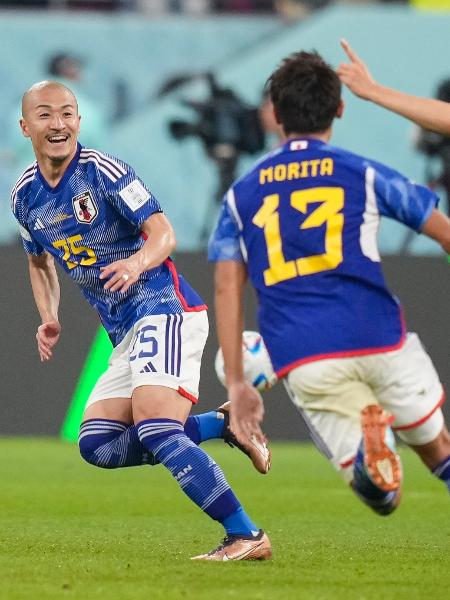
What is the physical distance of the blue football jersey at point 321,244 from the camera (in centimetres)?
532

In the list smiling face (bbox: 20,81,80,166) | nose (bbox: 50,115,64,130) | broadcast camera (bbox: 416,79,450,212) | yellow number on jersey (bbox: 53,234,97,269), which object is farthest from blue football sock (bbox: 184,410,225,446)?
broadcast camera (bbox: 416,79,450,212)

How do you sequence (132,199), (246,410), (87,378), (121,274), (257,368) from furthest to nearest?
(87,378) < (257,368) < (132,199) < (121,274) < (246,410)

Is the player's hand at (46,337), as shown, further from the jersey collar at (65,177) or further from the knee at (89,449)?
the jersey collar at (65,177)

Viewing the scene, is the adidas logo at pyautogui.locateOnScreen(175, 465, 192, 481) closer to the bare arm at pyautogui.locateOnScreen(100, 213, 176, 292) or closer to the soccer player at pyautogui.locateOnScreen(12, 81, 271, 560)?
the soccer player at pyautogui.locateOnScreen(12, 81, 271, 560)

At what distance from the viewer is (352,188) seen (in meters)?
5.33

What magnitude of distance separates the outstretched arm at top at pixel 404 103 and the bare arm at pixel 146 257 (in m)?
1.39

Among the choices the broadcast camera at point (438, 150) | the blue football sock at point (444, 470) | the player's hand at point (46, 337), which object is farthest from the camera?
the broadcast camera at point (438, 150)

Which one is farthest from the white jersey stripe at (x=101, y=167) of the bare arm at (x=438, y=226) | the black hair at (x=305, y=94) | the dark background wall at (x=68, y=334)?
the dark background wall at (x=68, y=334)

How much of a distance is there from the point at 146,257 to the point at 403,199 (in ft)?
4.90

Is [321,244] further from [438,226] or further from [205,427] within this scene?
[205,427]

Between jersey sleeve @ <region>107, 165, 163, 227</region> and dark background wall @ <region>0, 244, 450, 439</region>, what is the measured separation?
6726mm

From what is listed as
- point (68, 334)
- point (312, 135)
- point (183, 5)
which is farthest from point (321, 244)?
point (183, 5)

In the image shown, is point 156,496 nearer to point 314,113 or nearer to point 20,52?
point 314,113

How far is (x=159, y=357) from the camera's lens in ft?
21.4
